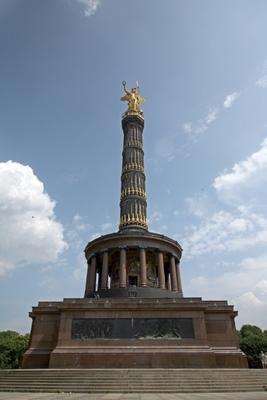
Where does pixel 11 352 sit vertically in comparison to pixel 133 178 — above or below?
below

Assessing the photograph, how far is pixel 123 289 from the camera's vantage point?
2591 centimetres

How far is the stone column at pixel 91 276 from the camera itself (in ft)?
93.2

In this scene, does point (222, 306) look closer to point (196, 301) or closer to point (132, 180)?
point (196, 301)

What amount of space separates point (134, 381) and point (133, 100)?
31421 millimetres

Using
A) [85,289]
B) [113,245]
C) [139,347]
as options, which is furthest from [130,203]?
[139,347]

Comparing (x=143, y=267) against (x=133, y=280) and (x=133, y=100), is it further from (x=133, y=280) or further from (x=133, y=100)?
(x=133, y=100)

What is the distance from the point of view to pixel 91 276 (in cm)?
2902

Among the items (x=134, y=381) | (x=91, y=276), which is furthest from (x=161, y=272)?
(x=134, y=381)

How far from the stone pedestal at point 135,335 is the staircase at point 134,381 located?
134 inches

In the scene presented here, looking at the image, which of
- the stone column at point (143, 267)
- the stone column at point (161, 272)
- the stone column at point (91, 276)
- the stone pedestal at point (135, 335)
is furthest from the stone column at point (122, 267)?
the stone pedestal at point (135, 335)

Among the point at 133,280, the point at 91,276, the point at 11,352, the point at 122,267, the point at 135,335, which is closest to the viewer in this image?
the point at 135,335

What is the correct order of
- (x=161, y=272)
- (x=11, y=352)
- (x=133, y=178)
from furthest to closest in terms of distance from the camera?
(x=11, y=352) < (x=133, y=178) < (x=161, y=272)

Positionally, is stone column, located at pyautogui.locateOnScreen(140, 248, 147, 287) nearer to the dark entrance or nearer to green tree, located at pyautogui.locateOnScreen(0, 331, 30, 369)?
the dark entrance

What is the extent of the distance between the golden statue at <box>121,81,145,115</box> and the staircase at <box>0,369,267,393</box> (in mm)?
29171
